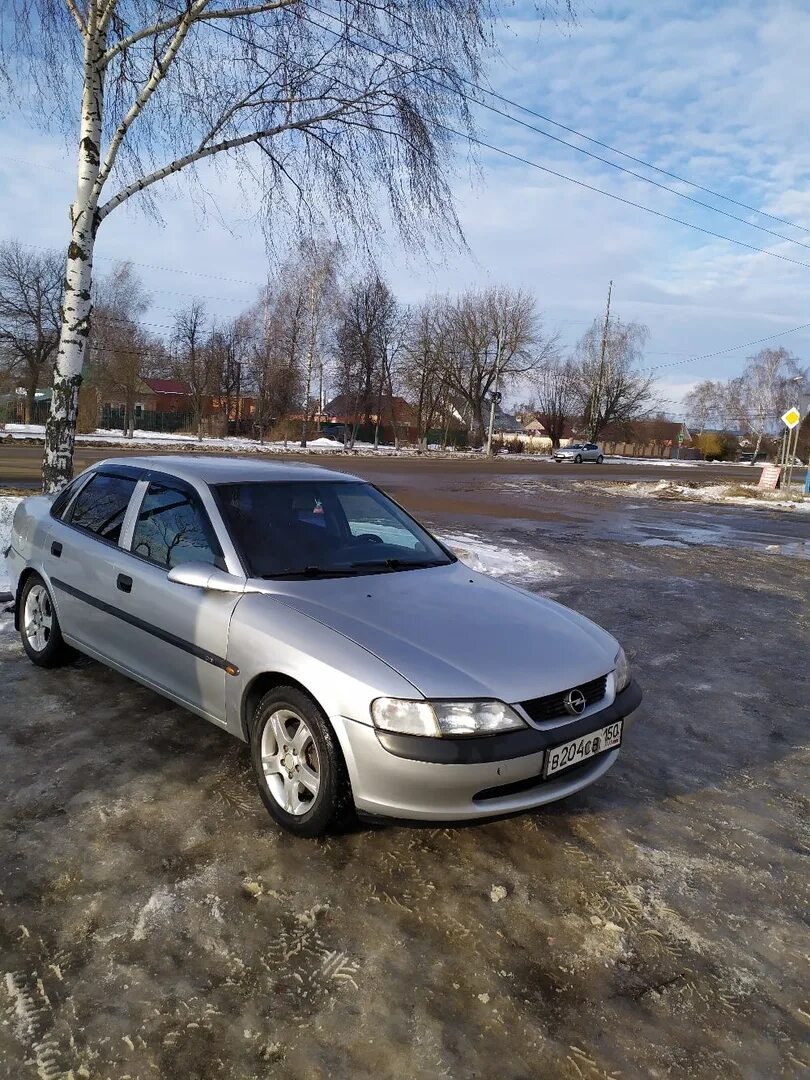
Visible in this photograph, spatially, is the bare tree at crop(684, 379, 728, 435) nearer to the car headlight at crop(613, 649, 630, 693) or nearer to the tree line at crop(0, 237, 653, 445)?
the tree line at crop(0, 237, 653, 445)

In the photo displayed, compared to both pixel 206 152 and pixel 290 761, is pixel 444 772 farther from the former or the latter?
pixel 206 152

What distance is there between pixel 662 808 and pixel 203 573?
247 cm

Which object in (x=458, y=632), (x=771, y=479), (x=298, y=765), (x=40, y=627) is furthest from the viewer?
(x=771, y=479)

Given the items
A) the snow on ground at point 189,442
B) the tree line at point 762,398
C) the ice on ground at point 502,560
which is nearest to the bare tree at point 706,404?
the tree line at point 762,398

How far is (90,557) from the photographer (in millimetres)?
4215

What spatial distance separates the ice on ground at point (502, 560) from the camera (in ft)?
29.7

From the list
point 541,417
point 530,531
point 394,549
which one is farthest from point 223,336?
point 394,549

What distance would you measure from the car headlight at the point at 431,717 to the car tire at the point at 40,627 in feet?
9.13

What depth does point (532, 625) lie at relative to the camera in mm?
3389

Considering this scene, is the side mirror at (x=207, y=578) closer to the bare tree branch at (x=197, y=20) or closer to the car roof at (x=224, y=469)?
the car roof at (x=224, y=469)

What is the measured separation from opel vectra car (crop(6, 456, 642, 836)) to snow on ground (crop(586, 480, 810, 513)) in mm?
22427

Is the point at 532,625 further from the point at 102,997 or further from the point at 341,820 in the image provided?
the point at 102,997

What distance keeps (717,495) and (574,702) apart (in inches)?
1025

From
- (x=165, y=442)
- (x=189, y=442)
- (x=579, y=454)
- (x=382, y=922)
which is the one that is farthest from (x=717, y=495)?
(x=189, y=442)
